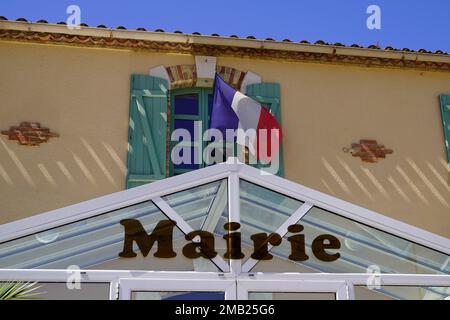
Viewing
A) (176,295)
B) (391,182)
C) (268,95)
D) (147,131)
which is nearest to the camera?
(176,295)

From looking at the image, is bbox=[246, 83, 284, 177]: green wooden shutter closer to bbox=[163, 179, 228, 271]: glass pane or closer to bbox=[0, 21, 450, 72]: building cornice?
bbox=[0, 21, 450, 72]: building cornice

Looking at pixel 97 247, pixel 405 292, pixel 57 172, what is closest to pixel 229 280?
pixel 97 247

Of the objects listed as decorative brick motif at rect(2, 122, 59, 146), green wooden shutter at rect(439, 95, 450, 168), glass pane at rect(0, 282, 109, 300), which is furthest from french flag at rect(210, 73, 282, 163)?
glass pane at rect(0, 282, 109, 300)

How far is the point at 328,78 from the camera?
8.02 metres

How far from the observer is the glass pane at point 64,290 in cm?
391

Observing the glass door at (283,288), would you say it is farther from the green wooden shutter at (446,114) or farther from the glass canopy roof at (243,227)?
the green wooden shutter at (446,114)

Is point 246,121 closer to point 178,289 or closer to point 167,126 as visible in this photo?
point 167,126

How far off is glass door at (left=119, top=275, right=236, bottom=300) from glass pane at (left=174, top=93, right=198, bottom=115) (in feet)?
12.9

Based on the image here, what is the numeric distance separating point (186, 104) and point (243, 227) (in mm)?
3716

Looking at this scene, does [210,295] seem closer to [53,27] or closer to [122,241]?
[122,241]

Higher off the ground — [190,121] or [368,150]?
[190,121]

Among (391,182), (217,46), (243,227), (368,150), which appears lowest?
(243,227)

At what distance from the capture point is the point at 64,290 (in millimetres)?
3896
